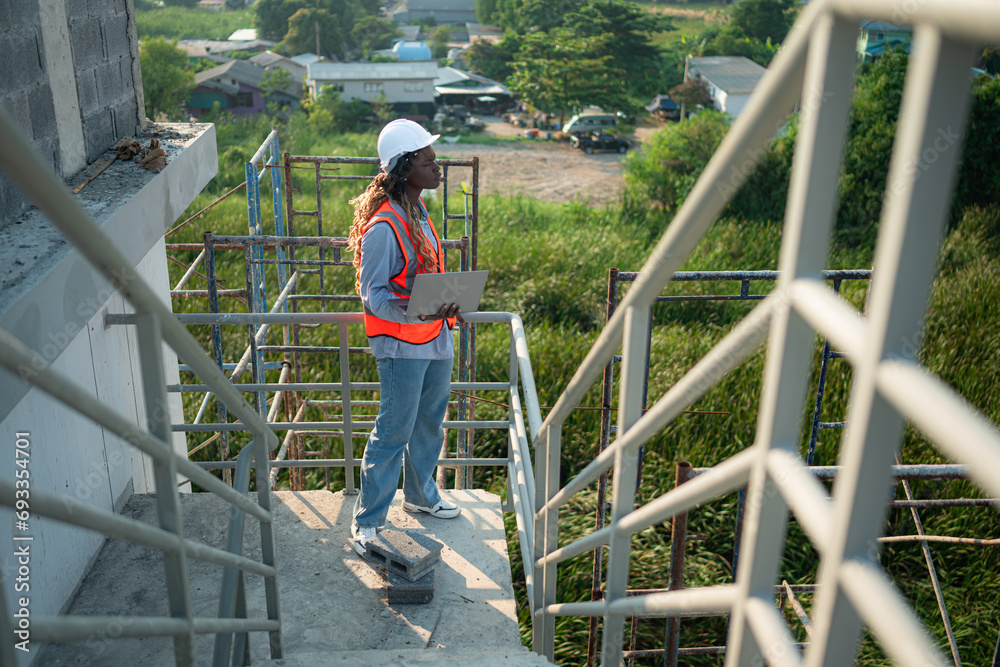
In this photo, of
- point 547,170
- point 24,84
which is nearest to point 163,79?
point 547,170

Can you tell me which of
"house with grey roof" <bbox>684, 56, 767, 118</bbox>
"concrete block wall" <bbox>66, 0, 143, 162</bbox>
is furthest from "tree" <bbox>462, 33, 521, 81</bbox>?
"concrete block wall" <bbox>66, 0, 143, 162</bbox>

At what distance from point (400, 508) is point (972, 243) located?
12014 millimetres

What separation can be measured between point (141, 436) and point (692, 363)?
8.21 m

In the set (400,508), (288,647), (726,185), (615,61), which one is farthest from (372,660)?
(615,61)

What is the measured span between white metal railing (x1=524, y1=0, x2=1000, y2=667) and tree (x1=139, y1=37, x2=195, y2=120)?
35098 mm

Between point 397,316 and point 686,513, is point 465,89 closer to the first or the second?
point 397,316

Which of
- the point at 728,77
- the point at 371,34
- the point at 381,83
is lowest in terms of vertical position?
the point at 381,83

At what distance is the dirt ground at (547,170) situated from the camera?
26750 mm

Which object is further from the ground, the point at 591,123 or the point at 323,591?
the point at 323,591

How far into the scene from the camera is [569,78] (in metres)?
38.6

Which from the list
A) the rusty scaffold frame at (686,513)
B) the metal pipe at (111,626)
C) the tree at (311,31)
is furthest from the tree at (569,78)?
the metal pipe at (111,626)

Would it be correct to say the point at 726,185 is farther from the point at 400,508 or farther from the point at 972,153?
the point at 972,153

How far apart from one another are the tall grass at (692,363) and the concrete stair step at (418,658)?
4.66ft

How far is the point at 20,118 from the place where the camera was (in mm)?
3361
